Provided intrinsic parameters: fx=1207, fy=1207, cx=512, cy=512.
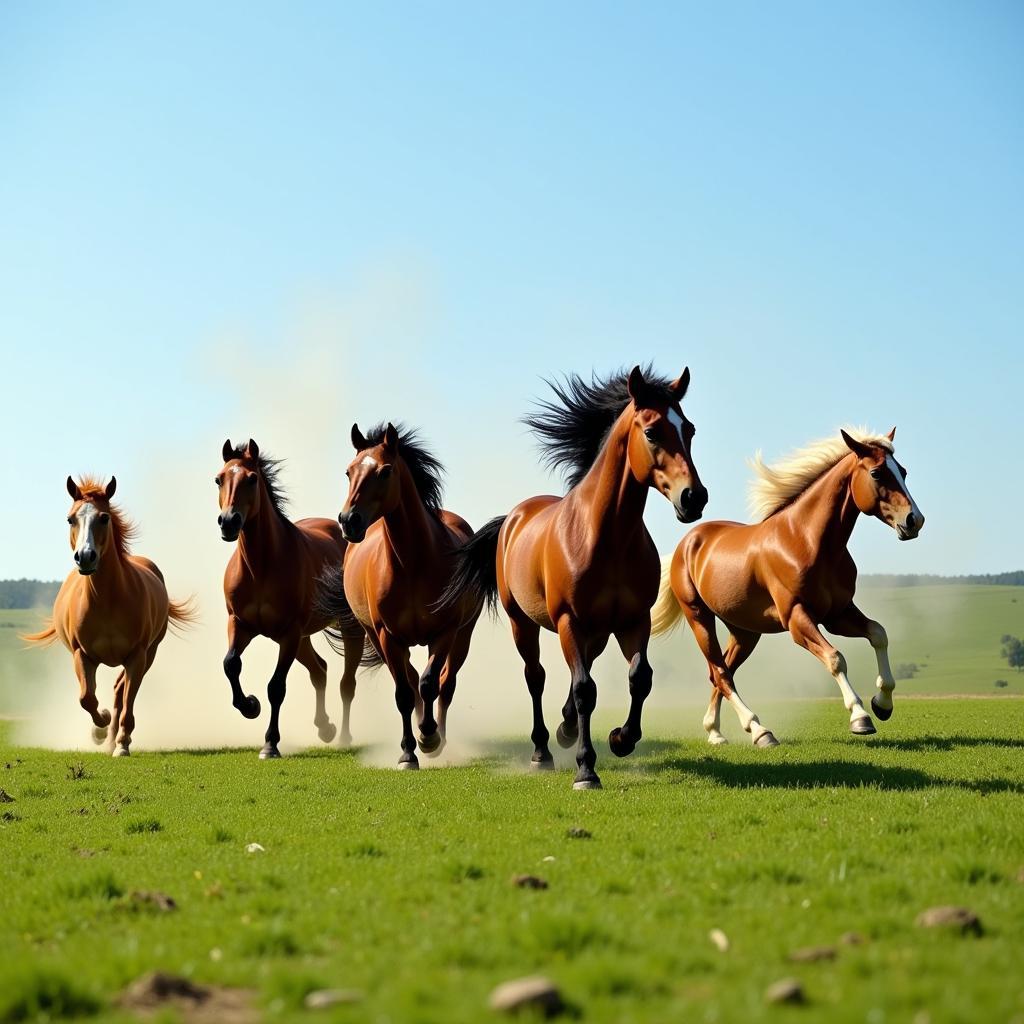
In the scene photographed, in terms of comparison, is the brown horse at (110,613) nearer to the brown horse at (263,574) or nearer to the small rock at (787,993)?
the brown horse at (263,574)

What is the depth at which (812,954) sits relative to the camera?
14.6ft

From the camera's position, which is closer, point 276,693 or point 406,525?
point 406,525

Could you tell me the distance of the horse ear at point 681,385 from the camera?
35.2 ft

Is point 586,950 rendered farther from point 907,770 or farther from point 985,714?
point 985,714

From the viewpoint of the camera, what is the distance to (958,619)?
9944cm

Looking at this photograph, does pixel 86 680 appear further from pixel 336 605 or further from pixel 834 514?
pixel 834 514

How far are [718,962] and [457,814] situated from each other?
16.6 feet

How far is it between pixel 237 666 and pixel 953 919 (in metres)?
12.9

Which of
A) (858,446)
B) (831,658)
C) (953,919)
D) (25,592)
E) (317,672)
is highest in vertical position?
(25,592)

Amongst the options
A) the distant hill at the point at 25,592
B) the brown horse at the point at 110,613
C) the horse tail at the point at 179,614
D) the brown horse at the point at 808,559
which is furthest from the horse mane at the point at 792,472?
the distant hill at the point at 25,592

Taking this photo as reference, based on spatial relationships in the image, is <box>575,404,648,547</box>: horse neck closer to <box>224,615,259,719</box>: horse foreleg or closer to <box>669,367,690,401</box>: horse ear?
<box>669,367,690,401</box>: horse ear

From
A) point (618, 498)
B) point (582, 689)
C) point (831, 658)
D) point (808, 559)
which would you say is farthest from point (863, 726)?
point (618, 498)

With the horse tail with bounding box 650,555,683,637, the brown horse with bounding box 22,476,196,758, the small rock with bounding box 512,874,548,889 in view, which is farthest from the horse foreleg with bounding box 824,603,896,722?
the brown horse with bounding box 22,476,196,758

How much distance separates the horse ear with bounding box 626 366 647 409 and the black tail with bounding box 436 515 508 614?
12.4ft
